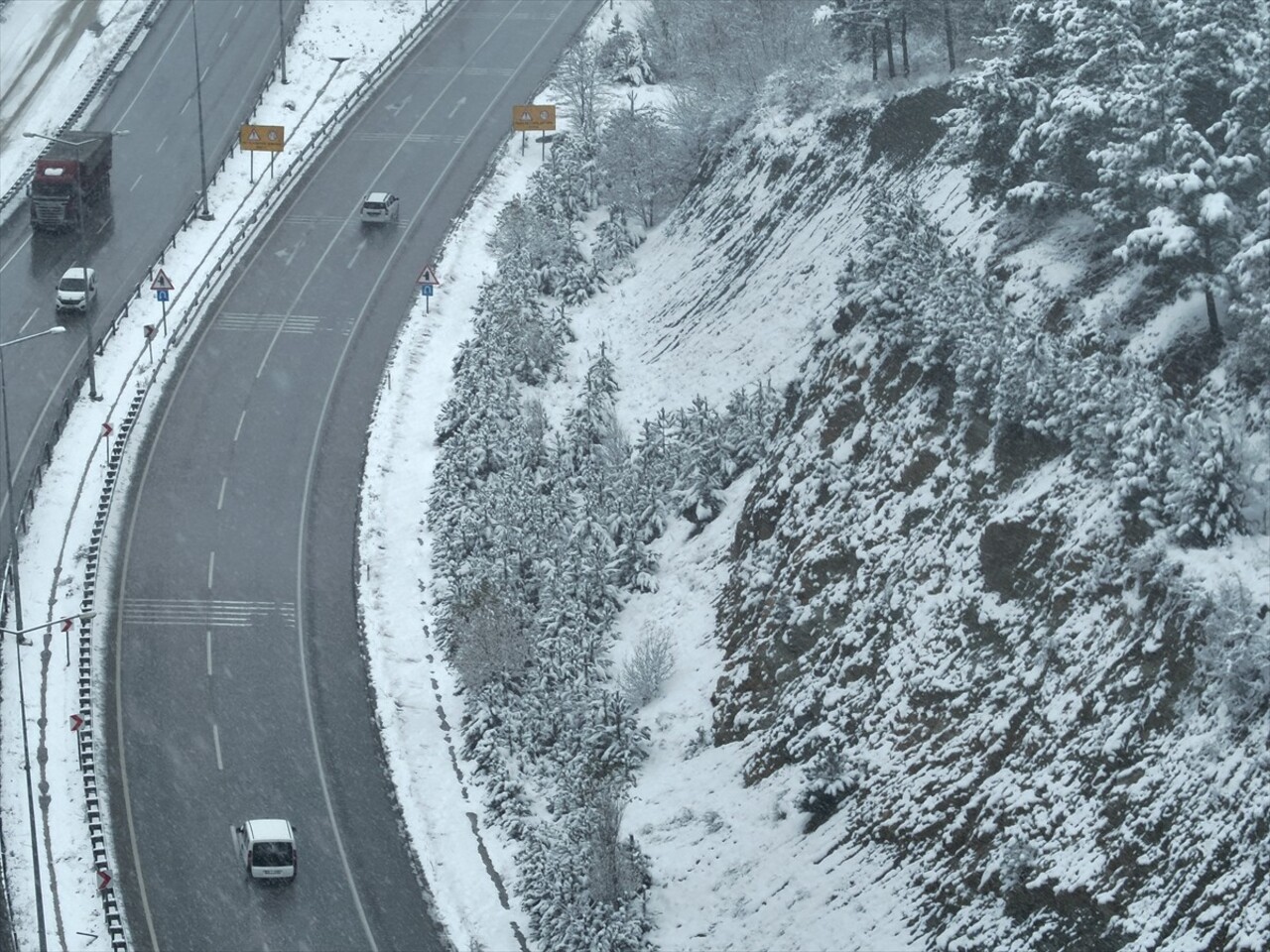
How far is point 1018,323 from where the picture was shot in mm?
38469

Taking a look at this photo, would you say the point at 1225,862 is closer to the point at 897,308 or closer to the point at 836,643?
the point at 836,643

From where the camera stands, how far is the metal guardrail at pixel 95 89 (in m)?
66.4

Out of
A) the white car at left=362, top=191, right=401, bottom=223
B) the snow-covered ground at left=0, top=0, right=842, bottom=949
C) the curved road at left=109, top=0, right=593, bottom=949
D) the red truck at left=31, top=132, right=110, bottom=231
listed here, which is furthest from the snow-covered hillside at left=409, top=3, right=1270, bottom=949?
the red truck at left=31, top=132, right=110, bottom=231

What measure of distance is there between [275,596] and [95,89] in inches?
1480

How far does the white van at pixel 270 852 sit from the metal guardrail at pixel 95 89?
117 feet

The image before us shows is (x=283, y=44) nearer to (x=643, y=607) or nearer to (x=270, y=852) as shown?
(x=643, y=607)

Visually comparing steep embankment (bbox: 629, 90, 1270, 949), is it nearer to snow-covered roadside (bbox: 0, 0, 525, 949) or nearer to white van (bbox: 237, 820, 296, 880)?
snow-covered roadside (bbox: 0, 0, 525, 949)

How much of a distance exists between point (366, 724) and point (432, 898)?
6.27m

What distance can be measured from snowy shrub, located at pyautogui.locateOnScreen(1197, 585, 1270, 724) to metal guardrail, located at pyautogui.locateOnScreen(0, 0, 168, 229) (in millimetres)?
49865

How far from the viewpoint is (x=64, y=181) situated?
63.1 m

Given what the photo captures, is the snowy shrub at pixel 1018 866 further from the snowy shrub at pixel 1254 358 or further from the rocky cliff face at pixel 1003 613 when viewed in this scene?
the snowy shrub at pixel 1254 358

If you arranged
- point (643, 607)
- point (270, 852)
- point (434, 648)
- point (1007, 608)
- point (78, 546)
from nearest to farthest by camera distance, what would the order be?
point (1007, 608)
point (270, 852)
point (643, 607)
point (434, 648)
point (78, 546)

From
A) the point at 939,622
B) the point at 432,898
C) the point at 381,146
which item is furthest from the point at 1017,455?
the point at 381,146

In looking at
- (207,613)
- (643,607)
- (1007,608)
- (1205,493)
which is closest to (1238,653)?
(1205,493)
